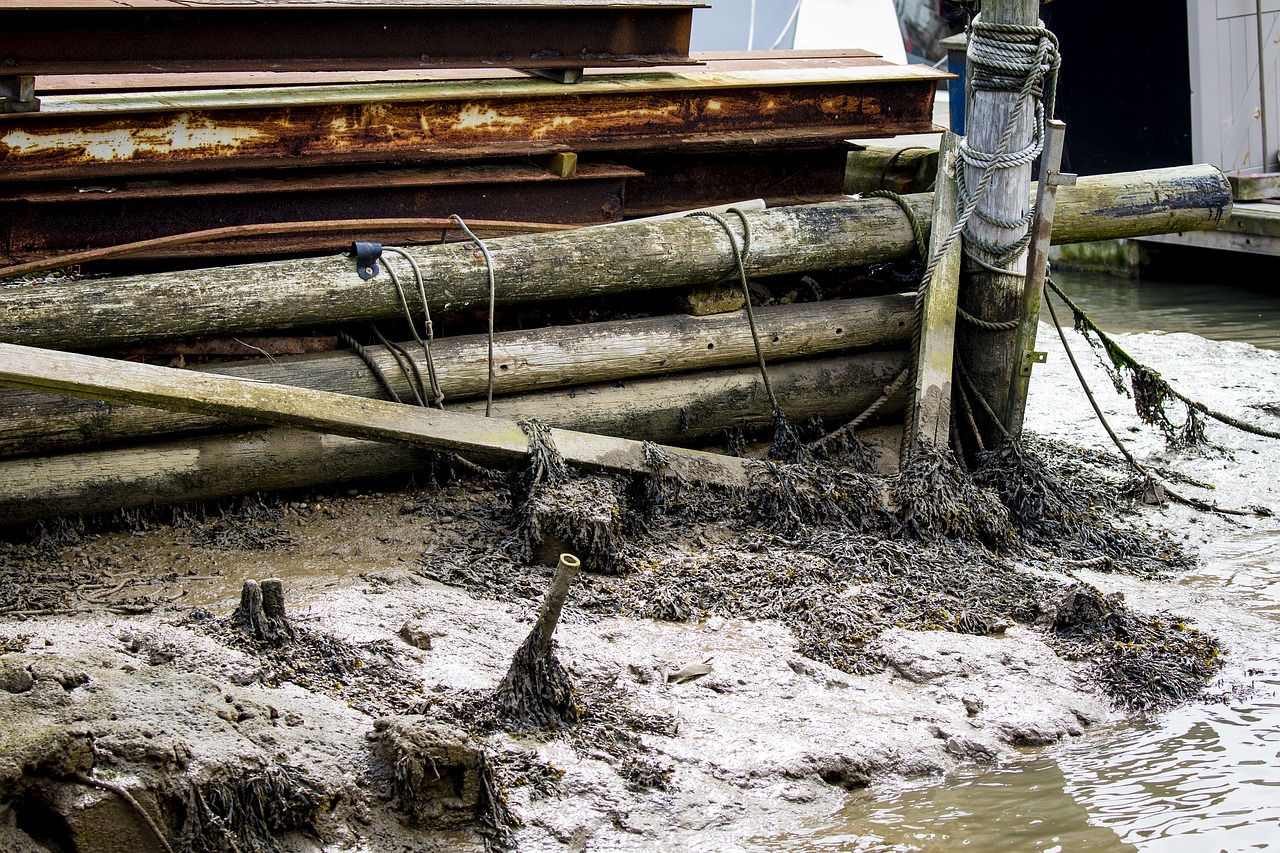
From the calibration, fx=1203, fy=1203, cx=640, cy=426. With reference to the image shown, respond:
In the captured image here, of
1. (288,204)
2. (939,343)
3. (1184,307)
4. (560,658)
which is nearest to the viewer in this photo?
(560,658)

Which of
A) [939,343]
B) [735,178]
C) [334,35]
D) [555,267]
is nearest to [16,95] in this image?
[334,35]

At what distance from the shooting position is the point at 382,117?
541 cm

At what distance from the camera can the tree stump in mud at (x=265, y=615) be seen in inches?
151

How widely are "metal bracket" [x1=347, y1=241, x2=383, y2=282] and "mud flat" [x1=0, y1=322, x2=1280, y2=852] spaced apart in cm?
91

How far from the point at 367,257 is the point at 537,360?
0.90 m

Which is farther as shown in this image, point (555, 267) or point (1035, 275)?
point (1035, 275)

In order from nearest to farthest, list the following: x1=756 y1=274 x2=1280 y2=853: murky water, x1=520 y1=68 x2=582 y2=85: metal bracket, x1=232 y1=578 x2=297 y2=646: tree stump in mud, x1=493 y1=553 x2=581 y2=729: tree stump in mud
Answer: x1=756 y1=274 x2=1280 y2=853: murky water
x1=493 y1=553 x2=581 y2=729: tree stump in mud
x1=232 y1=578 x2=297 y2=646: tree stump in mud
x1=520 y1=68 x2=582 y2=85: metal bracket

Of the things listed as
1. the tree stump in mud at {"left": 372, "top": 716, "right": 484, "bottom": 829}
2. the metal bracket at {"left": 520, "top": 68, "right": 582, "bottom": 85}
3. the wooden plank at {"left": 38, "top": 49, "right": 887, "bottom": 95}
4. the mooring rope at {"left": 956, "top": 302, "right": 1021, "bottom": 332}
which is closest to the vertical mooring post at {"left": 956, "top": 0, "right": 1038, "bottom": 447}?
the mooring rope at {"left": 956, "top": 302, "right": 1021, "bottom": 332}

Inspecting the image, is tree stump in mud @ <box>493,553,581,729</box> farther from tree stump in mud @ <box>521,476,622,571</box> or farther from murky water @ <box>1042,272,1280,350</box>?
murky water @ <box>1042,272,1280,350</box>

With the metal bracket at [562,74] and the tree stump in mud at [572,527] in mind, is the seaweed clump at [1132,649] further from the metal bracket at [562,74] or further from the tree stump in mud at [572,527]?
the metal bracket at [562,74]

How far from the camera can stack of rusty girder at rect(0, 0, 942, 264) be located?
4945mm

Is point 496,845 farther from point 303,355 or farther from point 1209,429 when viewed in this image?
point 1209,429

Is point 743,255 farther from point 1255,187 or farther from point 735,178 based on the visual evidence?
point 1255,187

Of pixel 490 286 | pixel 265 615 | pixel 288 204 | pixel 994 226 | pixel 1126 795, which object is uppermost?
pixel 288 204
